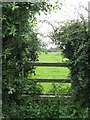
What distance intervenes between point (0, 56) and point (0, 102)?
673 millimetres

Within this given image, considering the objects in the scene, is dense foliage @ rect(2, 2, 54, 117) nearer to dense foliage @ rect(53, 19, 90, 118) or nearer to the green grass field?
the green grass field

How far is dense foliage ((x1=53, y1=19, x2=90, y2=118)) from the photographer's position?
3.12m

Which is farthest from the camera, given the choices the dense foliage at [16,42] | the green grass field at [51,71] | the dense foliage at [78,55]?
the green grass field at [51,71]

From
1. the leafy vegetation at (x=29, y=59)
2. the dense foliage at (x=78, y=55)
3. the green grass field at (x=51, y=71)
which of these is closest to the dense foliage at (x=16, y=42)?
the leafy vegetation at (x=29, y=59)

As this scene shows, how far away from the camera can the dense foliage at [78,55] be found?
10.2 ft

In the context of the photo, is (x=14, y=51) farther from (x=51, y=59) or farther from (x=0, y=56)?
(x=51, y=59)

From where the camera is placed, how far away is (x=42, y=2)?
306cm

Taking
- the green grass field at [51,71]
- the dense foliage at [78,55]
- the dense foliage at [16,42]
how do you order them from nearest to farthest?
the dense foliage at [16,42] < the dense foliage at [78,55] < the green grass field at [51,71]

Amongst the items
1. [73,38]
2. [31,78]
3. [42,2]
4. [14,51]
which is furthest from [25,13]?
[31,78]

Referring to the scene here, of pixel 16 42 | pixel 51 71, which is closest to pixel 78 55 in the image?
pixel 51 71

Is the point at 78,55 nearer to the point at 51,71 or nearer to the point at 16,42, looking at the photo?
the point at 51,71

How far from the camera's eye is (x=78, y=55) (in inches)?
125

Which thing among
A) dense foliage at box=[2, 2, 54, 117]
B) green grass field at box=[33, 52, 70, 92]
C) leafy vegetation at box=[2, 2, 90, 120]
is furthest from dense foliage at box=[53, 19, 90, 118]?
dense foliage at box=[2, 2, 54, 117]

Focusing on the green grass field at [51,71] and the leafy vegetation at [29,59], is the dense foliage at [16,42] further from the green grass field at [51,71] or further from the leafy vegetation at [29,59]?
the green grass field at [51,71]
